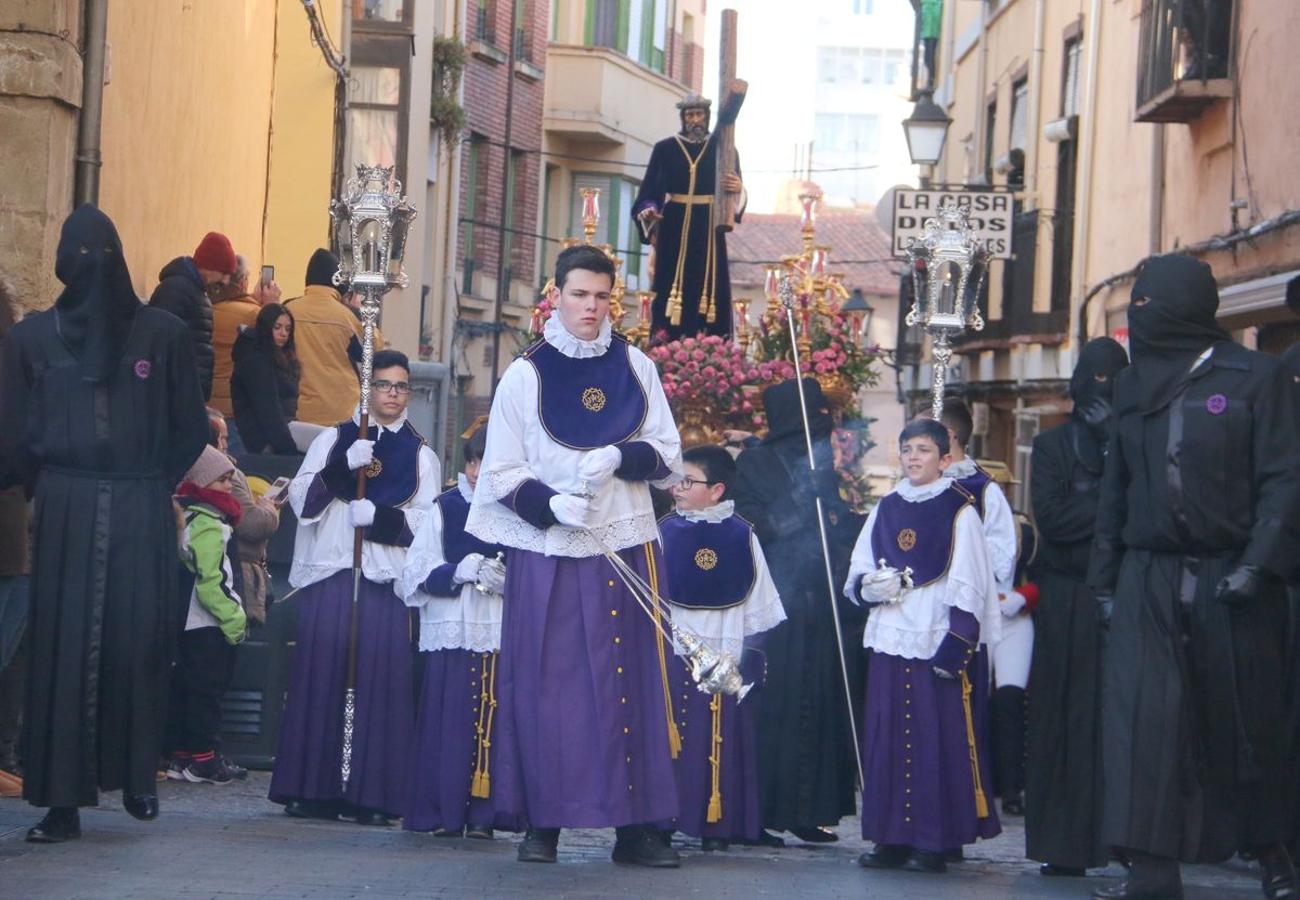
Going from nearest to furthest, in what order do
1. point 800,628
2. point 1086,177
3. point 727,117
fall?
point 800,628
point 727,117
point 1086,177

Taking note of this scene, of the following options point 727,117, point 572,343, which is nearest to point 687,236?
point 727,117

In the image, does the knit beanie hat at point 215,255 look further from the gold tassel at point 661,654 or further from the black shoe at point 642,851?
the black shoe at point 642,851

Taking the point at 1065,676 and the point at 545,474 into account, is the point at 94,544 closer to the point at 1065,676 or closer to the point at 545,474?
the point at 545,474

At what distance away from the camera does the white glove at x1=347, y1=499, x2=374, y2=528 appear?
8.88 meters

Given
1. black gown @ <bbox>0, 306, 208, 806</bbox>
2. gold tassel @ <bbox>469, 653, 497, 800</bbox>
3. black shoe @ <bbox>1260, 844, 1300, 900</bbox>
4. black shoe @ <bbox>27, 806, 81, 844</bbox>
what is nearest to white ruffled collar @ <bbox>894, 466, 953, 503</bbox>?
gold tassel @ <bbox>469, 653, 497, 800</bbox>

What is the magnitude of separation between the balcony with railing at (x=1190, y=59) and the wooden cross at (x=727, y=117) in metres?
2.94

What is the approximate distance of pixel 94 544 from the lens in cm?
757

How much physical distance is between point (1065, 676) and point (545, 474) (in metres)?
2.32

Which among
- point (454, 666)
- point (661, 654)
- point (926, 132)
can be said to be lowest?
point (454, 666)

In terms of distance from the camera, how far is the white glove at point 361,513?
8883mm

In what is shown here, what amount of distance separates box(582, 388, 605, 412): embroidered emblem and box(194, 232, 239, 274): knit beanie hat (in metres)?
4.66

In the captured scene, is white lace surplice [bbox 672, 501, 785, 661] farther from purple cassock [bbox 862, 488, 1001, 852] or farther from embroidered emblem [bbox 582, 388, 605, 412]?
embroidered emblem [bbox 582, 388, 605, 412]

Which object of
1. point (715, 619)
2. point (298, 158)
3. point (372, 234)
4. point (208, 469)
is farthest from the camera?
Result: point (298, 158)

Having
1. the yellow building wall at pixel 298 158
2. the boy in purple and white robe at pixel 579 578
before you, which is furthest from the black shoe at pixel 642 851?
the yellow building wall at pixel 298 158
